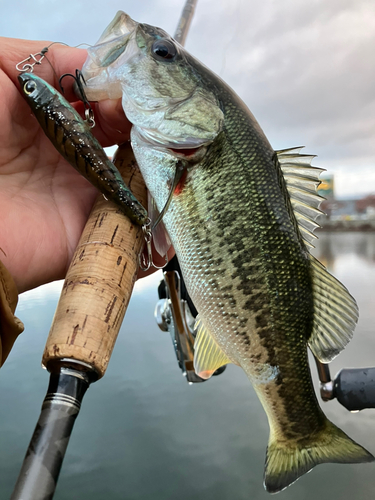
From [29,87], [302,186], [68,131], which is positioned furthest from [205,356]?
[29,87]

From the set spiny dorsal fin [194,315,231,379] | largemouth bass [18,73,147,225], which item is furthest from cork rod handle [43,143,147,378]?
spiny dorsal fin [194,315,231,379]

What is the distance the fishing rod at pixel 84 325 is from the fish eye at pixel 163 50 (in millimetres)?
274

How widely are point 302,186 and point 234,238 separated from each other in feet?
1.00

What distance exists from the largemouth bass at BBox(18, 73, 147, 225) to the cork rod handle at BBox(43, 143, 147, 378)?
0.34ft

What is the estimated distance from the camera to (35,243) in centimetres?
89

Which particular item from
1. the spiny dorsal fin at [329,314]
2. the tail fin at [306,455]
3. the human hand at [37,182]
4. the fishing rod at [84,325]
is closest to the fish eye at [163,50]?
the human hand at [37,182]

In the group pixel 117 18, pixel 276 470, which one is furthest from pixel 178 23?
pixel 276 470

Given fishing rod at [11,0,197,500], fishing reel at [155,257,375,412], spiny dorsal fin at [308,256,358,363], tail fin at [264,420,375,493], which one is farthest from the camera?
fishing reel at [155,257,375,412]

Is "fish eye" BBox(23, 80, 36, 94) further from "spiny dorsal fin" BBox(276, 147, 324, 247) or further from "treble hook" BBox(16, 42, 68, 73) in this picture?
"spiny dorsal fin" BBox(276, 147, 324, 247)

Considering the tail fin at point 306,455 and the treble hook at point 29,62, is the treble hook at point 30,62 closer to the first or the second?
the treble hook at point 29,62

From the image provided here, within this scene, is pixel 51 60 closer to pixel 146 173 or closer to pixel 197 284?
pixel 146 173

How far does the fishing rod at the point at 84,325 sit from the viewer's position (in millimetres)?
474

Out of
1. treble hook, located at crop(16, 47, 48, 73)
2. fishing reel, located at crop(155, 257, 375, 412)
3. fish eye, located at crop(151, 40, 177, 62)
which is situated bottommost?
fishing reel, located at crop(155, 257, 375, 412)

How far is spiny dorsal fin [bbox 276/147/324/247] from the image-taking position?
92 cm
